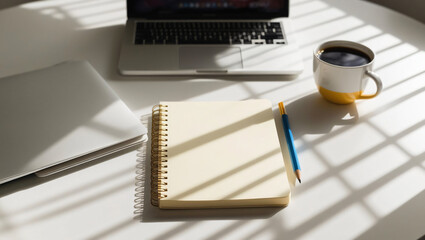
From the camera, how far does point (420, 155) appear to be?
3.13 ft

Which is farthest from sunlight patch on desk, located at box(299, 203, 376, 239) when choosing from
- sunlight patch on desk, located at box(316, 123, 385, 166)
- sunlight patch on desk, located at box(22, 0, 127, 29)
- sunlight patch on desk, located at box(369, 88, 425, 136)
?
sunlight patch on desk, located at box(22, 0, 127, 29)

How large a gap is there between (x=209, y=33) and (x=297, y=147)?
44 centimetres

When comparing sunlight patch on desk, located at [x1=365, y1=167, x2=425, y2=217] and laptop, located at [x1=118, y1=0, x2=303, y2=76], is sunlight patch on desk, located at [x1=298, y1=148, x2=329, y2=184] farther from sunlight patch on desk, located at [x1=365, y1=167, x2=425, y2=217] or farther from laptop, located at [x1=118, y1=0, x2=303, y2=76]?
laptop, located at [x1=118, y1=0, x2=303, y2=76]

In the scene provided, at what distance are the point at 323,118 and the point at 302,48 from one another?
0.30 m

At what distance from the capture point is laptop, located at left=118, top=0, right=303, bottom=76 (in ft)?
3.84

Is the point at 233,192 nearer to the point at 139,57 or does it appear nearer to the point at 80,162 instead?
the point at 80,162

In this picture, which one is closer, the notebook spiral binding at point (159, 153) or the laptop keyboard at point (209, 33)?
the notebook spiral binding at point (159, 153)

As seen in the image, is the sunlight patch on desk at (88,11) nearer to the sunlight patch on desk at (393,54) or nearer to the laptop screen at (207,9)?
the laptop screen at (207,9)

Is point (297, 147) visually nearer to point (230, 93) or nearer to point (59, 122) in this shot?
point (230, 93)

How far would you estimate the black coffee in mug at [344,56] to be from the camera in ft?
3.47

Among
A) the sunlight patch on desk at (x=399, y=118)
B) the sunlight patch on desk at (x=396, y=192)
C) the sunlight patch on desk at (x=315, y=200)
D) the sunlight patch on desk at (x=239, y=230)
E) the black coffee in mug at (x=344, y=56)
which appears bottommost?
the sunlight patch on desk at (x=396, y=192)

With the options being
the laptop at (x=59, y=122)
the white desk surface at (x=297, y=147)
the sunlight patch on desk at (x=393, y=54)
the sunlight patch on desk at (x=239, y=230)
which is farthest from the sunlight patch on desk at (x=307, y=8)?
the sunlight patch on desk at (x=239, y=230)

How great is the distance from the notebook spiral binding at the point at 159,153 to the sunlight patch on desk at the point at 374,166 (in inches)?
13.0

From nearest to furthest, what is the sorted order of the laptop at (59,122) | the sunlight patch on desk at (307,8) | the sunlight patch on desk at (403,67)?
the laptop at (59,122) → the sunlight patch on desk at (403,67) → the sunlight patch on desk at (307,8)
